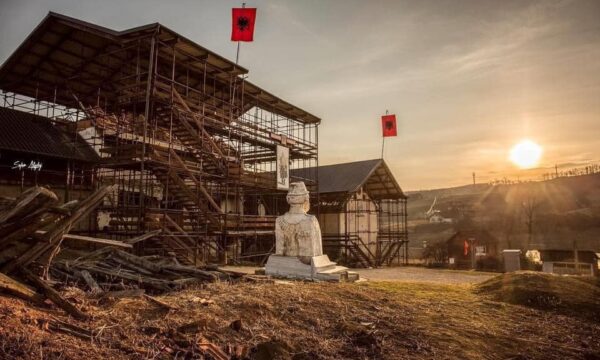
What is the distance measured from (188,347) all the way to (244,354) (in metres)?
0.61

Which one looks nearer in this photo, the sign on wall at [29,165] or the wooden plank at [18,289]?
the wooden plank at [18,289]

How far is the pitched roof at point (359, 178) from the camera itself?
26.3 metres

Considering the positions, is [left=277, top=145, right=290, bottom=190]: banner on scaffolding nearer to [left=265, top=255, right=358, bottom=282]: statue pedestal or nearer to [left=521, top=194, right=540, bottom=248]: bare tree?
[left=265, top=255, right=358, bottom=282]: statue pedestal

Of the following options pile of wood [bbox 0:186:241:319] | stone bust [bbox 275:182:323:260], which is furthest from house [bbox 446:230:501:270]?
pile of wood [bbox 0:186:241:319]

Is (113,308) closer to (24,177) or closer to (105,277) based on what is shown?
(105,277)

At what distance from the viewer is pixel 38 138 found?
17922 millimetres

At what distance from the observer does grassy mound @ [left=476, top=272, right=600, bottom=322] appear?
24.0ft

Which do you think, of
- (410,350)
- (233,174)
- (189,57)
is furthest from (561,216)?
(410,350)

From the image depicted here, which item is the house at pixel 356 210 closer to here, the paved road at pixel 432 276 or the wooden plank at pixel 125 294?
→ the paved road at pixel 432 276

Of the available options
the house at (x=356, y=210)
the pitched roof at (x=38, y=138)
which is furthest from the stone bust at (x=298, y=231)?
the house at (x=356, y=210)

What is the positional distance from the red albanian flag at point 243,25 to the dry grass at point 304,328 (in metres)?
14.5

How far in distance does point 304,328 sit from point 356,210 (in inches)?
876

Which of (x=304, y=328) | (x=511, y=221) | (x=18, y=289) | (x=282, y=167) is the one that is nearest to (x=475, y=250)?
(x=282, y=167)

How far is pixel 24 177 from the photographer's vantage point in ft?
55.6
